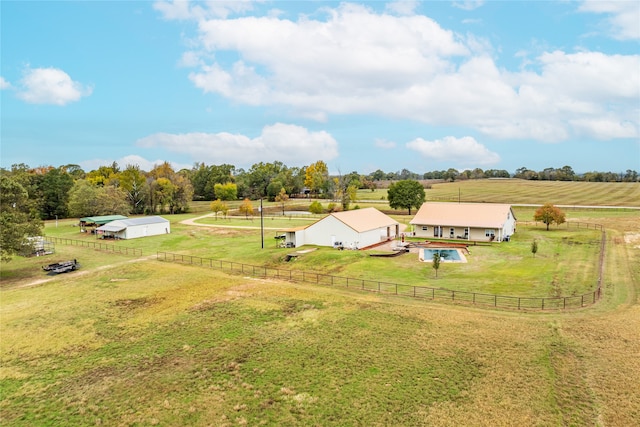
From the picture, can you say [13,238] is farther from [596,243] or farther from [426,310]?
[596,243]

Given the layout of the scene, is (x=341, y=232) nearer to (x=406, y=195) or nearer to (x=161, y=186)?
(x=406, y=195)

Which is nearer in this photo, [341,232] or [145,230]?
[341,232]

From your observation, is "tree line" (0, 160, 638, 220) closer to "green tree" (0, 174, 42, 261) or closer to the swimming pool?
"green tree" (0, 174, 42, 261)

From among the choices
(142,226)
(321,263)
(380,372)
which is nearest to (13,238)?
(142,226)

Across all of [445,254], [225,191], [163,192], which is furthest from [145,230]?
[225,191]

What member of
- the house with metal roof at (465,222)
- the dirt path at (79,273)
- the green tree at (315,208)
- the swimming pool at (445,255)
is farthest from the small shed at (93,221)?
the swimming pool at (445,255)

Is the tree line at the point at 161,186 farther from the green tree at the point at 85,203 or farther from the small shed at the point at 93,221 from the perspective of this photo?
the small shed at the point at 93,221
